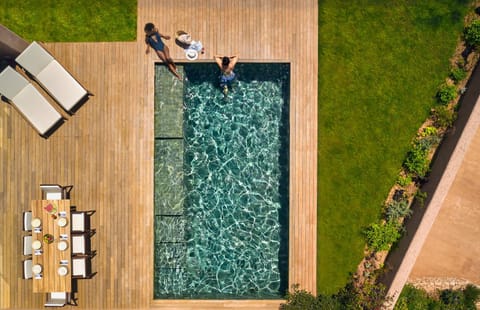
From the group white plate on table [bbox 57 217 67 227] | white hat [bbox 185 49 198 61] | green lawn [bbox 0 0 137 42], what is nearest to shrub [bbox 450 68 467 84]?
white hat [bbox 185 49 198 61]

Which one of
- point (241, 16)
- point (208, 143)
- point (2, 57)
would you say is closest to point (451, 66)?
point (241, 16)

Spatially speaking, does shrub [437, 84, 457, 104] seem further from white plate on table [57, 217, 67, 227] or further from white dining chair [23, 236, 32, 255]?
white dining chair [23, 236, 32, 255]

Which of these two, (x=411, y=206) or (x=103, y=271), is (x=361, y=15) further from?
(x=103, y=271)

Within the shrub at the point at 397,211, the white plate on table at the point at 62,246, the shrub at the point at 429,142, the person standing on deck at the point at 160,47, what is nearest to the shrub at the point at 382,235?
the shrub at the point at 397,211

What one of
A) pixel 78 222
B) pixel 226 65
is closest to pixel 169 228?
pixel 78 222

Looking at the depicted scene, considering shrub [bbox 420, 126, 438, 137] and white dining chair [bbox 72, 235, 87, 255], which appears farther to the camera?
shrub [bbox 420, 126, 438, 137]

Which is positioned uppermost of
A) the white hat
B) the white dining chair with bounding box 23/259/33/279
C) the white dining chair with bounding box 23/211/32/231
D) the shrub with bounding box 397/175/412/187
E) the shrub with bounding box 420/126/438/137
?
the white hat
